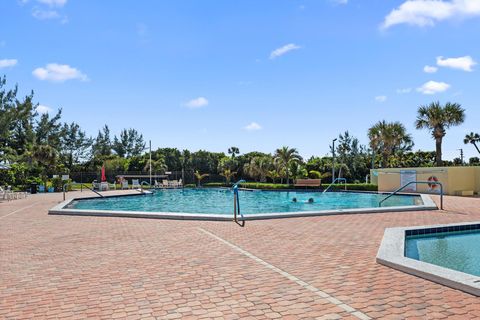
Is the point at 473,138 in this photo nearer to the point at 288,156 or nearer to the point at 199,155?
the point at 288,156

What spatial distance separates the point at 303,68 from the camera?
19.4 meters

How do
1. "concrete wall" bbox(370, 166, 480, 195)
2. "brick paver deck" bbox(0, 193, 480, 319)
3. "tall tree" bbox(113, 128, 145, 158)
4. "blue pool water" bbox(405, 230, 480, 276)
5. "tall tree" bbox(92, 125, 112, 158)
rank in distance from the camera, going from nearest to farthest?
"brick paver deck" bbox(0, 193, 480, 319) < "blue pool water" bbox(405, 230, 480, 276) < "concrete wall" bbox(370, 166, 480, 195) < "tall tree" bbox(92, 125, 112, 158) < "tall tree" bbox(113, 128, 145, 158)

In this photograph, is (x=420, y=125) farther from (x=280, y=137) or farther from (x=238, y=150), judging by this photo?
(x=238, y=150)

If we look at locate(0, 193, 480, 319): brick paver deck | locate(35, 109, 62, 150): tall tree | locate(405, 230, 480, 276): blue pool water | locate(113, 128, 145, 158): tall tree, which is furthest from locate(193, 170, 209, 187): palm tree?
locate(405, 230, 480, 276): blue pool water

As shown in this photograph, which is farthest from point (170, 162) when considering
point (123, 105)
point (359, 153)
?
point (359, 153)

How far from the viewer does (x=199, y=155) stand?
46719 millimetres

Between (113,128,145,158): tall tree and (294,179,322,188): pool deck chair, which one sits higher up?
(113,128,145,158): tall tree

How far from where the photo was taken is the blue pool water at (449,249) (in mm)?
6076

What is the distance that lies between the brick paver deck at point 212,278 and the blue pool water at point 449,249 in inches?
29.1

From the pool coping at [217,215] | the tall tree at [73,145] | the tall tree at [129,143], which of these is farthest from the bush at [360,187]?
the tall tree at [129,143]

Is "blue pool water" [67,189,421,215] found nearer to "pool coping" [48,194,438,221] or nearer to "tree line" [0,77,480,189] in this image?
"pool coping" [48,194,438,221]

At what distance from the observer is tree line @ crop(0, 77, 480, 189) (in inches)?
1165

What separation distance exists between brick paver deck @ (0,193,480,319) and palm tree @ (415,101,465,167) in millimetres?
22422

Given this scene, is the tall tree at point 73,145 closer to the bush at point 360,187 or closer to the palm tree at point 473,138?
the bush at point 360,187
